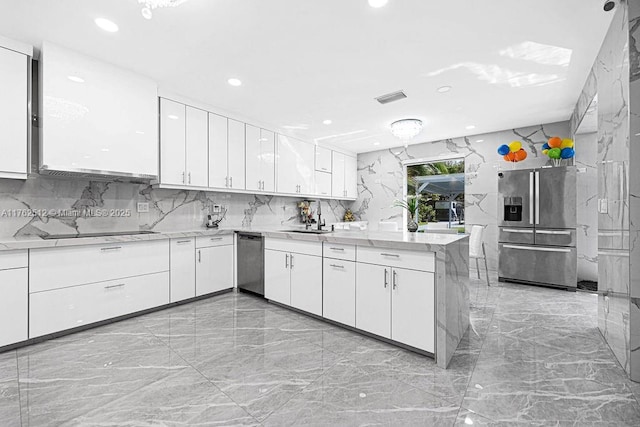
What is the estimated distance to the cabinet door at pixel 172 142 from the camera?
3439mm

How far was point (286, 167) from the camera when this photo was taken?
502 cm

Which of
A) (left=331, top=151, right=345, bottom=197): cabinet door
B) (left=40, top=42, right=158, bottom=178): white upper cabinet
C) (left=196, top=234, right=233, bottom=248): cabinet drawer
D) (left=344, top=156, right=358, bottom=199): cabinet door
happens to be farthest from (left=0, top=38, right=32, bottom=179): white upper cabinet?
(left=344, top=156, right=358, bottom=199): cabinet door

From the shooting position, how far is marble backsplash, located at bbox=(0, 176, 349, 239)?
2.80 m

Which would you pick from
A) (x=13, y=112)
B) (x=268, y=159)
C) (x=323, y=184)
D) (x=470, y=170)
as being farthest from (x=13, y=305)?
(x=470, y=170)

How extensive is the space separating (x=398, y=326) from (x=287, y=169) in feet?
11.0

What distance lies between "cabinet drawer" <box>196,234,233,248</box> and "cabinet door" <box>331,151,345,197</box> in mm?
2684

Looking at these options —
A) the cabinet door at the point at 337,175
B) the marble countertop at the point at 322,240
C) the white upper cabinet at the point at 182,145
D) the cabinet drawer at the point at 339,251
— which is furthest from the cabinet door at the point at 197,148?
the cabinet door at the point at 337,175

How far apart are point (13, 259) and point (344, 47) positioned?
123 inches

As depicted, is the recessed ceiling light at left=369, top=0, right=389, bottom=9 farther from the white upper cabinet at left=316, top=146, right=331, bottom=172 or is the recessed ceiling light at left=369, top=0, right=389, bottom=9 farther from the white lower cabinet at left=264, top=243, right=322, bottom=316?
the white upper cabinet at left=316, top=146, right=331, bottom=172

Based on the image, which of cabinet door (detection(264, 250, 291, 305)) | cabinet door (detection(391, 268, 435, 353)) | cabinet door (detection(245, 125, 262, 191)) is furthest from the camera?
cabinet door (detection(245, 125, 262, 191))

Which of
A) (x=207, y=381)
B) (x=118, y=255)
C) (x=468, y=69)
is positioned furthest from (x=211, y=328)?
(x=468, y=69)

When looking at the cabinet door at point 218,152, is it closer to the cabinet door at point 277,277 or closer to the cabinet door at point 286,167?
the cabinet door at point 286,167

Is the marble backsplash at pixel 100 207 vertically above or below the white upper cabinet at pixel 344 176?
below

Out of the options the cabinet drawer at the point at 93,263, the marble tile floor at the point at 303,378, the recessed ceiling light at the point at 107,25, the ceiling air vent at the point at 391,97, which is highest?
the recessed ceiling light at the point at 107,25
